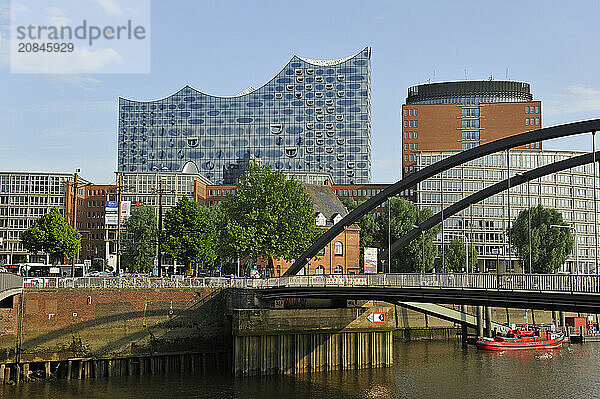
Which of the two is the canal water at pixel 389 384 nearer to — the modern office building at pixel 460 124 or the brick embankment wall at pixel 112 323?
the brick embankment wall at pixel 112 323

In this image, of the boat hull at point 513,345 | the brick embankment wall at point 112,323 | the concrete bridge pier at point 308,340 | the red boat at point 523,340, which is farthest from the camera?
the red boat at point 523,340

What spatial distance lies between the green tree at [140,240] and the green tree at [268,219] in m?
22.7

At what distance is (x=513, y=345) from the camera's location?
75.8m

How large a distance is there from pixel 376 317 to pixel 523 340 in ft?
65.9

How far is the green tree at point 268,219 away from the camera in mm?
87250

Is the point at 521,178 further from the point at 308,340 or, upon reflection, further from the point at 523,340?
the point at 523,340

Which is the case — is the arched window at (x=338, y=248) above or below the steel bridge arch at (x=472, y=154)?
below

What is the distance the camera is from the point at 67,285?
6375 cm

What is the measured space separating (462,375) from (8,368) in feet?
113

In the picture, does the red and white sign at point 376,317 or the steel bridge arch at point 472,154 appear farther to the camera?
the red and white sign at point 376,317

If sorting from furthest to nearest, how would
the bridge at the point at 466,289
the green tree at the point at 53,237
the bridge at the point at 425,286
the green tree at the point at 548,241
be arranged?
the green tree at the point at 548,241 < the green tree at the point at 53,237 < the bridge at the point at 425,286 < the bridge at the point at 466,289

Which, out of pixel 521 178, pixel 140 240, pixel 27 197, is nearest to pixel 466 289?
pixel 521 178

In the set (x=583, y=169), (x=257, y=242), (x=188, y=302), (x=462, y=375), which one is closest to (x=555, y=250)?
(x=583, y=169)

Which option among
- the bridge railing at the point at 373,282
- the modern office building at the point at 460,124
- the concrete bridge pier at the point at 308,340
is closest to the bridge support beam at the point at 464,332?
the concrete bridge pier at the point at 308,340
